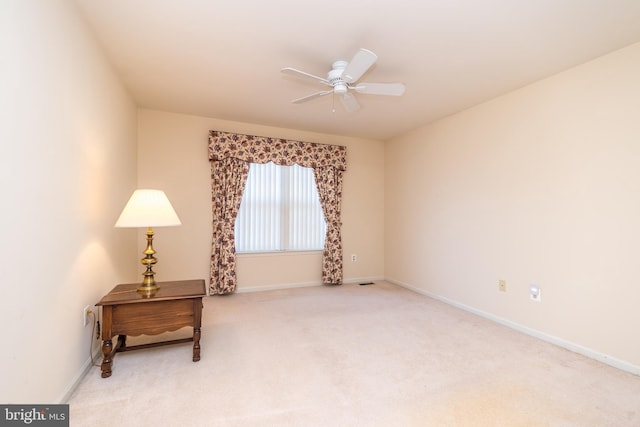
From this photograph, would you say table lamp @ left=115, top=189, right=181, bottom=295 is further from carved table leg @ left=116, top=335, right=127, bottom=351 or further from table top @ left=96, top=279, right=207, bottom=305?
carved table leg @ left=116, top=335, right=127, bottom=351

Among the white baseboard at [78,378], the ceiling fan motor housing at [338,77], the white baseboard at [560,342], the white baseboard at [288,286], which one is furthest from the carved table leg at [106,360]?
the white baseboard at [560,342]

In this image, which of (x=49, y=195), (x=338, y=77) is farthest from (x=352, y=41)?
(x=49, y=195)

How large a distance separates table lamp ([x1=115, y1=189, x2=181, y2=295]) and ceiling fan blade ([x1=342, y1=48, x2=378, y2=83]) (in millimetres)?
1674

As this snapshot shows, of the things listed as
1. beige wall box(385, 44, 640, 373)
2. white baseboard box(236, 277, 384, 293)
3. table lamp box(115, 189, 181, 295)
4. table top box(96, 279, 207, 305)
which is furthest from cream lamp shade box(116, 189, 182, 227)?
beige wall box(385, 44, 640, 373)

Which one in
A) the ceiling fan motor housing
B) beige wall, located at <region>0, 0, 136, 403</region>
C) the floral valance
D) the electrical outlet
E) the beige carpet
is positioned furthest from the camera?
the floral valance

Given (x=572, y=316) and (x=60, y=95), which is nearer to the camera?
(x=60, y=95)

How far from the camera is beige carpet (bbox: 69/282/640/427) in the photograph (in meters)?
1.65

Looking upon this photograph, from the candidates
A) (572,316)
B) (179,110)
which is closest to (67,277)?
(179,110)

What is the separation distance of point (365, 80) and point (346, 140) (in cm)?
203

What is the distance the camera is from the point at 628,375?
6.93 ft

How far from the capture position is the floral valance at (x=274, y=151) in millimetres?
3998

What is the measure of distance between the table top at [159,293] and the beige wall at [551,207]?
2.99 m

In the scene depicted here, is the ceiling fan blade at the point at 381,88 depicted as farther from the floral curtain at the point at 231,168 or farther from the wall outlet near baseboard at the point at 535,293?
the wall outlet near baseboard at the point at 535,293

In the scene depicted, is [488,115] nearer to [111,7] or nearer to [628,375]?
[628,375]
